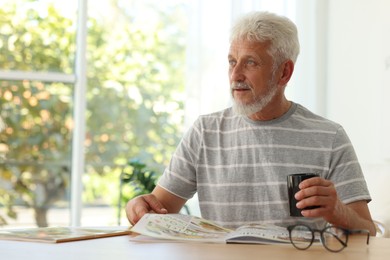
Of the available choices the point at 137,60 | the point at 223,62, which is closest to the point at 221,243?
the point at 223,62

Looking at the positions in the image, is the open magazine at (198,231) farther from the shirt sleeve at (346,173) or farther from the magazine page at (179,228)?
the shirt sleeve at (346,173)

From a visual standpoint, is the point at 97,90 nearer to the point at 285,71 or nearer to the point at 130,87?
the point at 130,87

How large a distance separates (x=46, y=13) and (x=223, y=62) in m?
1.21

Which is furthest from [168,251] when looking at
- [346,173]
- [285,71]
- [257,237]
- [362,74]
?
[362,74]

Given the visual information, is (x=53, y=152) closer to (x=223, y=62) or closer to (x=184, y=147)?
(x=223, y=62)

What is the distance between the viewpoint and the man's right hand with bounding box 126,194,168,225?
6.79ft

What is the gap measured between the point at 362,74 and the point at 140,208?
2127mm

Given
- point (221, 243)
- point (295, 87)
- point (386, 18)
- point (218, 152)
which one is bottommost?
point (221, 243)

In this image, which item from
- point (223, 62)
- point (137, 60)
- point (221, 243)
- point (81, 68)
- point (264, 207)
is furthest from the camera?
point (137, 60)

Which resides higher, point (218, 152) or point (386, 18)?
point (386, 18)

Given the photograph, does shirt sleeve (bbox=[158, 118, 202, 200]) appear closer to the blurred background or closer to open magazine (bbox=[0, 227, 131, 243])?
open magazine (bbox=[0, 227, 131, 243])

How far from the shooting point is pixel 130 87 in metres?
5.47

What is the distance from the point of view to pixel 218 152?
7.95 ft

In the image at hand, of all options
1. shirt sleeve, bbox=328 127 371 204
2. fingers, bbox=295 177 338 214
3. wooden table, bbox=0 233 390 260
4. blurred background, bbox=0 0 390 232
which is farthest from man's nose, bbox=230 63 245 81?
blurred background, bbox=0 0 390 232
